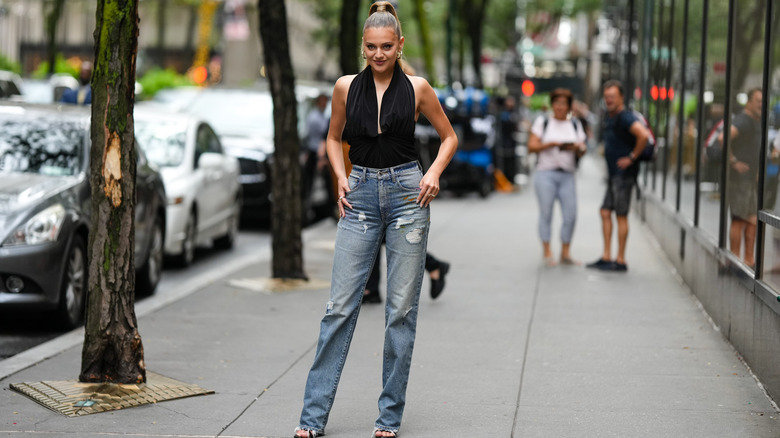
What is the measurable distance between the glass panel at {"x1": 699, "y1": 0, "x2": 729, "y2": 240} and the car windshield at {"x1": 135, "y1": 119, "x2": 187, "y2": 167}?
517 cm

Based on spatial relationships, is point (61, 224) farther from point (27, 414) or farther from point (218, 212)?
point (218, 212)

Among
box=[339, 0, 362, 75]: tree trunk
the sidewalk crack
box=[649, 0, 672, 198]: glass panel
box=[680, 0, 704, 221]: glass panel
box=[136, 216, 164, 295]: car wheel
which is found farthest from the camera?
box=[649, 0, 672, 198]: glass panel

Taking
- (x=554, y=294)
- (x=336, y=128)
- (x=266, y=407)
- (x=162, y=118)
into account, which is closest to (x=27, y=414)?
(x=266, y=407)

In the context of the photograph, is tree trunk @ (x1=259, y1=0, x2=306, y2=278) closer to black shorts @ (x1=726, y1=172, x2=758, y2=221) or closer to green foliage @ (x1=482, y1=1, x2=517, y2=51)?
black shorts @ (x1=726, y1=172, x2=758, y2=221)

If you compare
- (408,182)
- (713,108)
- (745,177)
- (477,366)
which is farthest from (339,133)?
(713,108)

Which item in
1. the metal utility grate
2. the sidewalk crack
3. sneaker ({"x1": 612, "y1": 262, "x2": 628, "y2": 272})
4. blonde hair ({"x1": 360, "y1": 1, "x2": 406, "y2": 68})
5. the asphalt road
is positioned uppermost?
blonde hair ({"x1": 360, "y1": 1, "x2": 406, "y2": 68})

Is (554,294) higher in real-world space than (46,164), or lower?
lower

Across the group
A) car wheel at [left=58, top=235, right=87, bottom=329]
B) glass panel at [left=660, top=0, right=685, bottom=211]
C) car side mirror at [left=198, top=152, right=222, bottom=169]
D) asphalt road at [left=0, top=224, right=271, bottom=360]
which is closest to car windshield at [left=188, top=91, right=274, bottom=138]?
asphalt road at [left=0, top=224, right=271, bottom=360]

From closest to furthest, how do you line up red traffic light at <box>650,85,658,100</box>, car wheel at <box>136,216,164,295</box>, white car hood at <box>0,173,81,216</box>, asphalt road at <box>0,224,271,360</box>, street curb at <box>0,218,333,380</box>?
street curb at <box>0,218,333,380</box>
asphalt road at <box>0,224,271,360</box>
white car hood at <box>0,173,81,216</box>
car wheel at <box>136,216,164,295</box>
red traffic light at <box>650,85,658,100</box>

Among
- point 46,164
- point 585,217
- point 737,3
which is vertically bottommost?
point 585,217

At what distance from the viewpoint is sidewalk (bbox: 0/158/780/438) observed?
595cm

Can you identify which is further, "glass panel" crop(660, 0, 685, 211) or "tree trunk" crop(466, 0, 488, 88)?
"tree trunk" crop(466, 0, 488, 88)

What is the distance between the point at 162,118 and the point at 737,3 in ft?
20.4

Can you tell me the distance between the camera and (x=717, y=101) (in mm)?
9688
